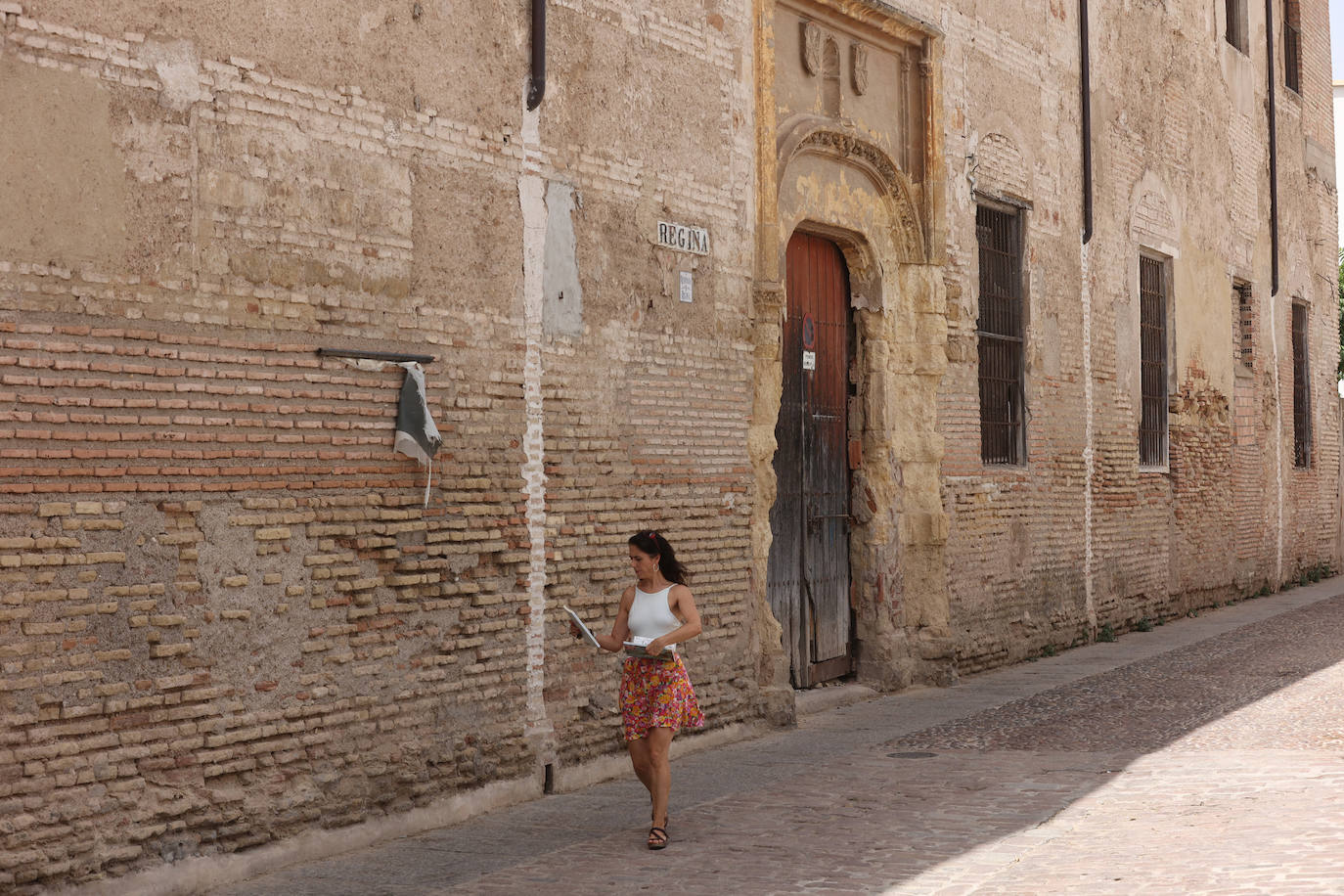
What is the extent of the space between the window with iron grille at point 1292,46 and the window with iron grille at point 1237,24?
76.6 inches

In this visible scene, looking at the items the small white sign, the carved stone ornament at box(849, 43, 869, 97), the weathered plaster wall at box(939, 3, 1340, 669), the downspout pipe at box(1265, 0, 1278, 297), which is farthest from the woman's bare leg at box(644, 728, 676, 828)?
the downspout pipe at box(1265, 0, 1278, 297)

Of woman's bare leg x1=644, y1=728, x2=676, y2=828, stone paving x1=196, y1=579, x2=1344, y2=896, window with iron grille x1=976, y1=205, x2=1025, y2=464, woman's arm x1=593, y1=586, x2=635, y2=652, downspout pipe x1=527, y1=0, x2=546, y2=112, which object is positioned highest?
downspout pipe x1=527, y1=0, x2=546, y2=112

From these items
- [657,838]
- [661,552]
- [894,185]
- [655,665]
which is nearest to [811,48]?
[894,185]

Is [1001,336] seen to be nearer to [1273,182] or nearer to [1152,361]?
[1152,361]

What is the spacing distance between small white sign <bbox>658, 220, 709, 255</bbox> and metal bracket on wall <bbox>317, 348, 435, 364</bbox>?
2.02m

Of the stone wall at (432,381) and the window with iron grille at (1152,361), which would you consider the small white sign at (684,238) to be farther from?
the window with iron grille at (1152,361)

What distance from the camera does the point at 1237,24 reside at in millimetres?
18578

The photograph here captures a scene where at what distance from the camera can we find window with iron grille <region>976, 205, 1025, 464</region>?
39.5ft

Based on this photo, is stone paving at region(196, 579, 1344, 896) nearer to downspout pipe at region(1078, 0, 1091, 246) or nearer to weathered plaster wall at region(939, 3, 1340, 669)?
weathered plaster wall at region(939, 3, 1340, 669)

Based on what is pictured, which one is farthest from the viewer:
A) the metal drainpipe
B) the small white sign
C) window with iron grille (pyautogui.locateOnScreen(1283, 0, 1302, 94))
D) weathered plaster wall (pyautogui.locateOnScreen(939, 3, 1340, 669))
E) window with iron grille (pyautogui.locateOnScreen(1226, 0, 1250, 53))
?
window with iron grille (pyautogui.locateOnScreen(1283, 0, 1302, 94))

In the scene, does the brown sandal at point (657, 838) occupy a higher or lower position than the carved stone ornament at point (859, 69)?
lower

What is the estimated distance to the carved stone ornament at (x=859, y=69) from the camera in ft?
34.0

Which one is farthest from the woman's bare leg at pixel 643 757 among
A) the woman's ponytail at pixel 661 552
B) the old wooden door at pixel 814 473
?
the old wooden door at pixel 814 473

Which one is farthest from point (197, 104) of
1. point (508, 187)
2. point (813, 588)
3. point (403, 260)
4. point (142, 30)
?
point (813, 588)
